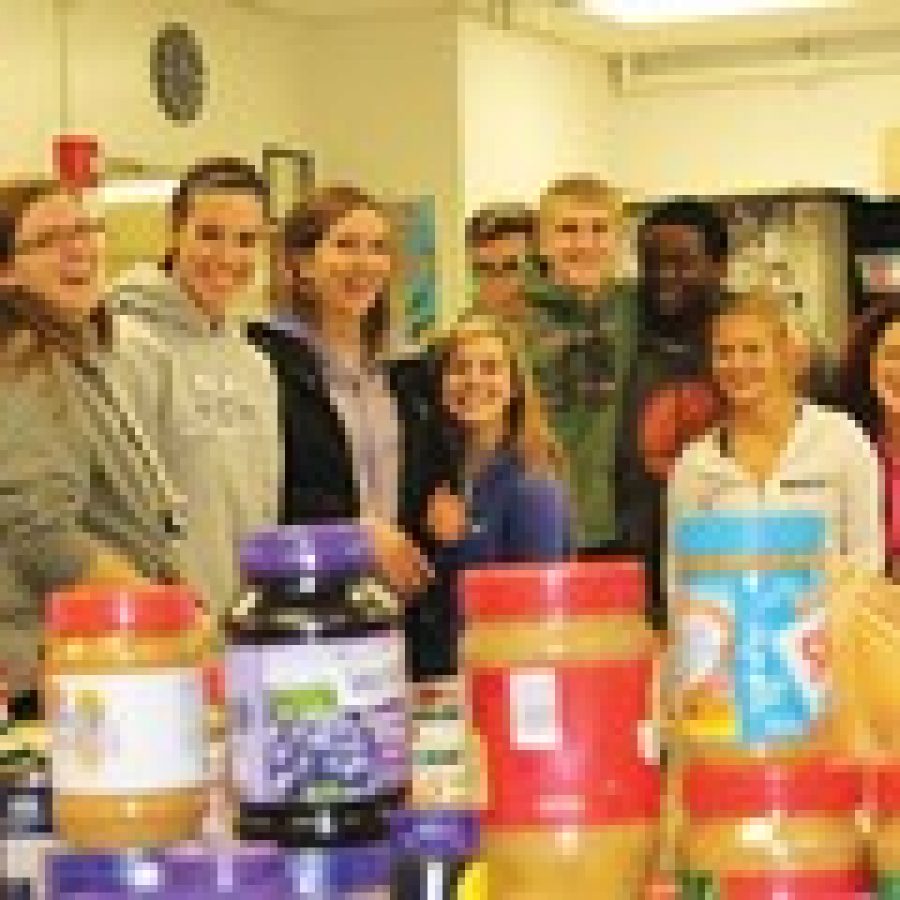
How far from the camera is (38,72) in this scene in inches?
235

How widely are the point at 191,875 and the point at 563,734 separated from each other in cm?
25

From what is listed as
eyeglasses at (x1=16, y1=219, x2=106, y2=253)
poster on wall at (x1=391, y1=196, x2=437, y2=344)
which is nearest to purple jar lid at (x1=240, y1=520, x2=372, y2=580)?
eyeglasses at (x1=16, y1=219, x2=106, y2=253)

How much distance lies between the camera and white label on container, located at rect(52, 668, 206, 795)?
1.35m

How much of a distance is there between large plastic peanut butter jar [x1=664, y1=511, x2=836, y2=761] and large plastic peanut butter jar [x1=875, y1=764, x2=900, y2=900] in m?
0.05

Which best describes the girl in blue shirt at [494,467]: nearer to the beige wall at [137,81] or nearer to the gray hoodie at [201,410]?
the gray hoodie at [201,410]

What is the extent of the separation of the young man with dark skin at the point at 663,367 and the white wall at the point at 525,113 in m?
4.14

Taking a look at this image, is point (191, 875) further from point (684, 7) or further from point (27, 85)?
point (684, 7)

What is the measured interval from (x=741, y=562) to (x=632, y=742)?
0.46 ft

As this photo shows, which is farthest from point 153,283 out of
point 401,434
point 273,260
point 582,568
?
point 582,568

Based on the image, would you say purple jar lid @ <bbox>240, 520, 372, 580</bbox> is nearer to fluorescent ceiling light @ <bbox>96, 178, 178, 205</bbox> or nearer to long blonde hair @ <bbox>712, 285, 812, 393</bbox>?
long blonde hair @ <bbox>712, 285, 812, 393</bbox>

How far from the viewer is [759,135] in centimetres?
873

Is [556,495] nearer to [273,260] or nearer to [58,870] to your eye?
[273,260]

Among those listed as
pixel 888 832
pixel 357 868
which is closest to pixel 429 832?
pixel 357 868

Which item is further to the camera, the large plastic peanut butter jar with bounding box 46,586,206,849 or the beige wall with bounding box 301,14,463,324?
the beige wall with bounding box 301,14,463,324
